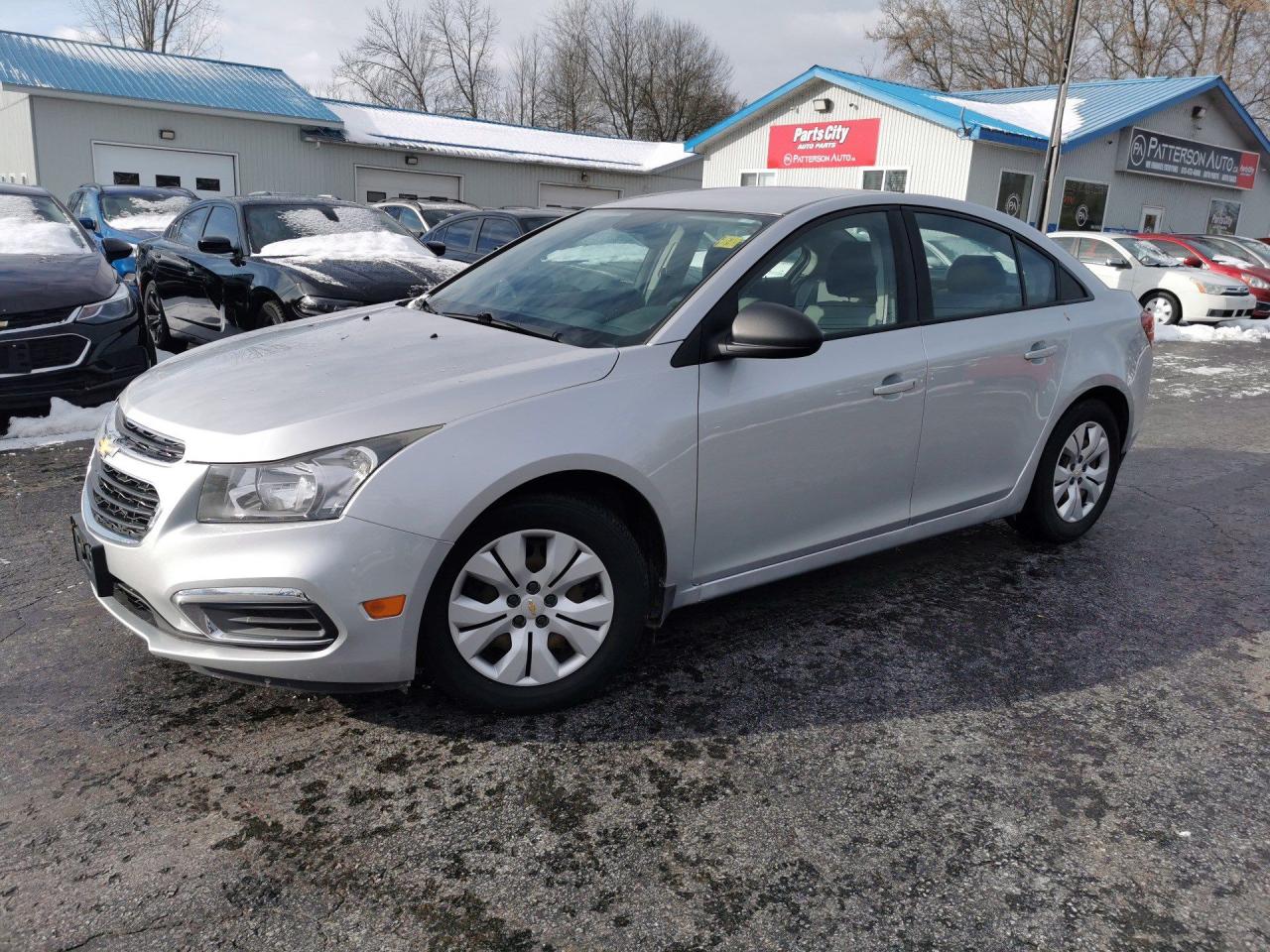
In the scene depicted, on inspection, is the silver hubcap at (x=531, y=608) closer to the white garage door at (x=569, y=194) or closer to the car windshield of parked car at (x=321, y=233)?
the car windshield of parked car at (x=321, y=233)

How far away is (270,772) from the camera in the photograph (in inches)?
109

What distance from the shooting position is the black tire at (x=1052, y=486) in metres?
4.51

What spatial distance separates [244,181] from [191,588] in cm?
2473

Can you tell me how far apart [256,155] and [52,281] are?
805 inches

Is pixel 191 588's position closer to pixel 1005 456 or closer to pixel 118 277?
pixel 1005 456

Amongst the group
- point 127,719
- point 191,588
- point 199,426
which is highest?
point 199,426

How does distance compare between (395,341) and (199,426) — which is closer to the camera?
(199,426)

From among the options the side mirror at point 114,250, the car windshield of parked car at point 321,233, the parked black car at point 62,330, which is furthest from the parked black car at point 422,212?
the parked black car at point 62,330

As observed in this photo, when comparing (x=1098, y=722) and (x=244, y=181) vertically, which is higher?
(x=244, y=181)

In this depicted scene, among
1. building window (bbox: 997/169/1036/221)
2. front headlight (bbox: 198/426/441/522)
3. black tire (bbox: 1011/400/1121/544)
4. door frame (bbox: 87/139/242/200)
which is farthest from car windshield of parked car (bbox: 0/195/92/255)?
building window (bbox: 997/169/1036/221)

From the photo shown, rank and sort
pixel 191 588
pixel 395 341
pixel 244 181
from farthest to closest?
pixel 244 181
pixel 395 341
pixel 191 588

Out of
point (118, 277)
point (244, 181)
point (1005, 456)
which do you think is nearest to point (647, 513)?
point (1005, 456)

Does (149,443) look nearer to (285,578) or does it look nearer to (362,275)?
(285,578)

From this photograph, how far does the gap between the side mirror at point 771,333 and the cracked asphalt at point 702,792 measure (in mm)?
1098
